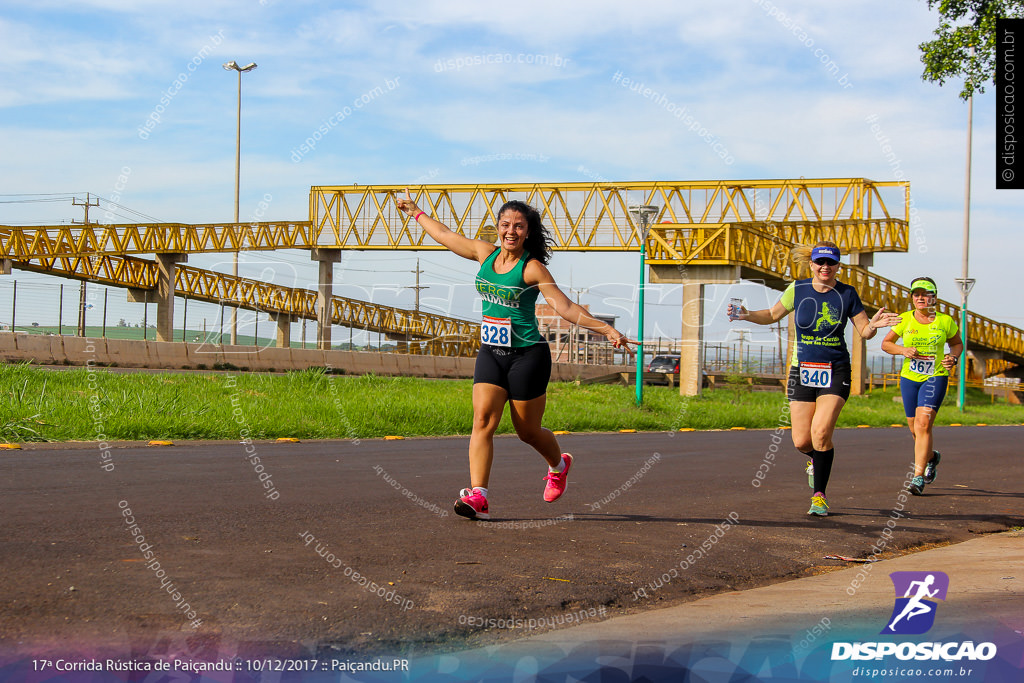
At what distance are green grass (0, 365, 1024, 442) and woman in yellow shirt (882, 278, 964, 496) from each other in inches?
286

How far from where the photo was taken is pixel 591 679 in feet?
11.1

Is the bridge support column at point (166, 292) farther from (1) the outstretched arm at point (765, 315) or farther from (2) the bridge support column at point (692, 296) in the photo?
(1) the outstretched arm at point (765, 315)

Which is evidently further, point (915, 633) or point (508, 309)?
point (508, 309)

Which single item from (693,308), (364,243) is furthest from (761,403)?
(364,243)

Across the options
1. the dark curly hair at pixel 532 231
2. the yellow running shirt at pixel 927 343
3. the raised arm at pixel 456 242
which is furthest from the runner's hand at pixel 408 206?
the yellow running shirt at pixel 927 343

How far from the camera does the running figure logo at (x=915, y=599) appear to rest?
13.8 ft

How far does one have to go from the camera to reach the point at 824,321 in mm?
7777

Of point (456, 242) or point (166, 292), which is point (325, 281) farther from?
point (456, 242)

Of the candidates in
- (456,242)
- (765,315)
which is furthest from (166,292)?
(765,315)

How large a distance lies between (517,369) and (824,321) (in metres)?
2.70

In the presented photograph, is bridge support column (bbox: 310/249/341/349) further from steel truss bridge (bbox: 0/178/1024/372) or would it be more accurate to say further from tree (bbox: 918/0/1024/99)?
tree (bbox: 918/0/1024/99)

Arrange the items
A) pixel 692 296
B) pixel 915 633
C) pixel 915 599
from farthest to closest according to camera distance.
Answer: pixel 692 296 → pixel 915 599 → pixel 915 633

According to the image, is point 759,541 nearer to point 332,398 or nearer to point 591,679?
point 591,679

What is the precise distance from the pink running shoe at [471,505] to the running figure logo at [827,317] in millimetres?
3082
